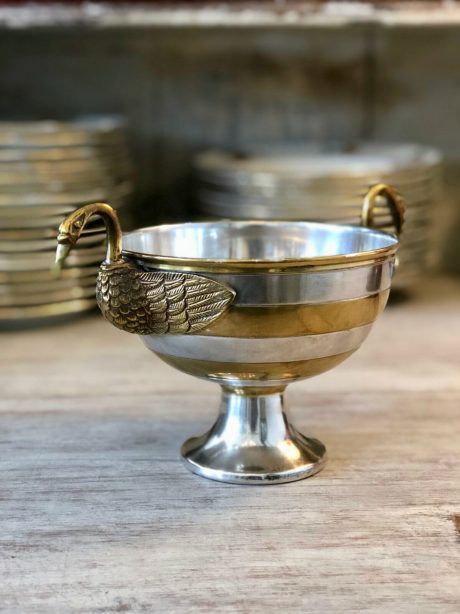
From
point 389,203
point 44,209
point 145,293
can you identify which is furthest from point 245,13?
point 145,293

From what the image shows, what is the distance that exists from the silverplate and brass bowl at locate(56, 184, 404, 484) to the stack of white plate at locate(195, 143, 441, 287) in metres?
0.41

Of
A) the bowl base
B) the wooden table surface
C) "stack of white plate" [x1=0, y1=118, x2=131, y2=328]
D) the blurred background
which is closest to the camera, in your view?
the wooden table surface

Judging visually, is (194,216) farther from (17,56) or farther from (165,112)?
(17,56)

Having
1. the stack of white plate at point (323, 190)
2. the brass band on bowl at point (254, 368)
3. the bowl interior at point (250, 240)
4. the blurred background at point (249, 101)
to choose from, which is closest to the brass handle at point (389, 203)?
the bowl interior at point (250, 240)

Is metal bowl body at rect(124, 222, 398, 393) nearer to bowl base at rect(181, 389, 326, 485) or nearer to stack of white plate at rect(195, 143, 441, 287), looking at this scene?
bowl base at rect(181, 389, 326, 485)

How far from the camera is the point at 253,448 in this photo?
0.59 m

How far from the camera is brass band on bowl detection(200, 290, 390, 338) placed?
0.52 metres

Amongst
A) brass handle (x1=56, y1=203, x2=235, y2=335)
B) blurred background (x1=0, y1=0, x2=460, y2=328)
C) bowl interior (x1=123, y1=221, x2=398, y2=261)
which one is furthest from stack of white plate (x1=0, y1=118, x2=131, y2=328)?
brass handle (x1=56, y1=203, x2=235, y2=335)

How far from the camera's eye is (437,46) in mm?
1231

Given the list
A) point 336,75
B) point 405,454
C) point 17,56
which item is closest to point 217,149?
point 336,75

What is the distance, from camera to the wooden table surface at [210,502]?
1.48 feet

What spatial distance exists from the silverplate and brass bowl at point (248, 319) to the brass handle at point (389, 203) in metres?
0.05

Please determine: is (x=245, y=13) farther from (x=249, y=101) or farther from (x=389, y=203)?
(x=389, y=203)

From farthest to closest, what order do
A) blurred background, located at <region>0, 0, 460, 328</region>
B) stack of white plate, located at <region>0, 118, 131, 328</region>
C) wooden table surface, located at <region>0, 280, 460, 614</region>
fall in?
blurred background, located at <region>0, 0, 460, 328</region> < stack of white plate, located at <region>0, 118, 131, 328</region> < wooden table surface, located at <region>0, 280, 460, 614</region>
